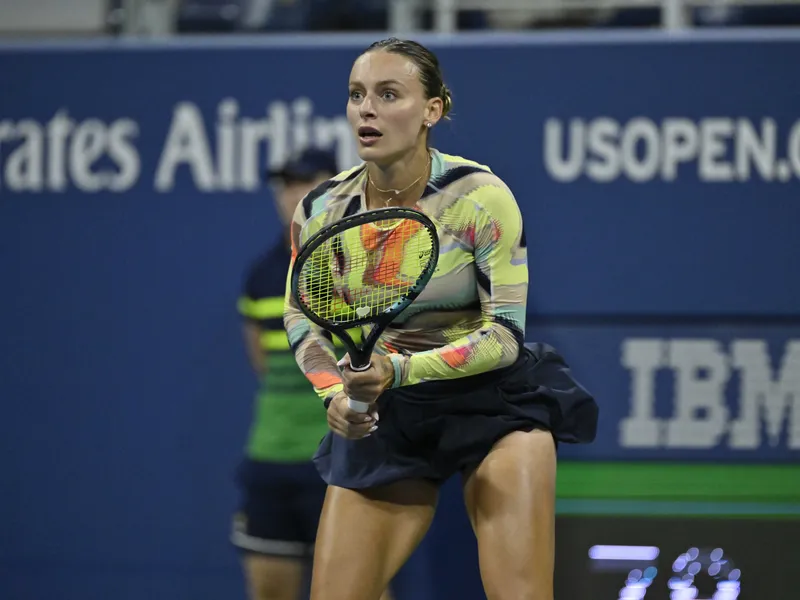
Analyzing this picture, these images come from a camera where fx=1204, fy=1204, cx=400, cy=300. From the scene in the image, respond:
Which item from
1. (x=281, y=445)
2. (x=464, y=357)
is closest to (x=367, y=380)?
(x=464, y=357)

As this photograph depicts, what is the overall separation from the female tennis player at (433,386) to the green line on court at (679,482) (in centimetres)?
124

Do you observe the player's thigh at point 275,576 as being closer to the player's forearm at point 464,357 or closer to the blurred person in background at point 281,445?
the blurred person in background at point 281,445

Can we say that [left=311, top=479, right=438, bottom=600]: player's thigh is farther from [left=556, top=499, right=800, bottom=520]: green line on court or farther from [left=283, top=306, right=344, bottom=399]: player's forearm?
[left=556, top=499, right=800, bottom=520]: green line on court

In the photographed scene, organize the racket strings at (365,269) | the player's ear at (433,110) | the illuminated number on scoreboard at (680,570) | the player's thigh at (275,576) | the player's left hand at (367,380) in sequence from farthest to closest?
the player's thigh at (275,576)
the illuminated number on scoreboard at (680,570)
the player's ear at (433,110)
the racket strings at (365,269)
the player's left hand at (367,380)

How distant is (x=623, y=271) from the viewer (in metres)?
3.89

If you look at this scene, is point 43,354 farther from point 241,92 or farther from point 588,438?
point 588,438

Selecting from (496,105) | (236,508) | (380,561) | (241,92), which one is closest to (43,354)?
(236,508)

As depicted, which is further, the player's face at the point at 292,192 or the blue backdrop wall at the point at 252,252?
the blue backdrop wall at the point at 252,252

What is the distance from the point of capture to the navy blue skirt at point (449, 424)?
2562mm

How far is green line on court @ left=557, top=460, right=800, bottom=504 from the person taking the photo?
3799 mm

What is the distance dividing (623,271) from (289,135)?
3.92ft

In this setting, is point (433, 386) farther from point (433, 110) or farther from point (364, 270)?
point (433, 110)

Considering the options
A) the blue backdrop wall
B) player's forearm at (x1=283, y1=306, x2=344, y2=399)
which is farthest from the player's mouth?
the blue backdrop wall

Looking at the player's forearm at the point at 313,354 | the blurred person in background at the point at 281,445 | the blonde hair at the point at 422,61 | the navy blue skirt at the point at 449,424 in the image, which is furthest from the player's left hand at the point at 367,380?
the blurred person in background at the point at 281,445
